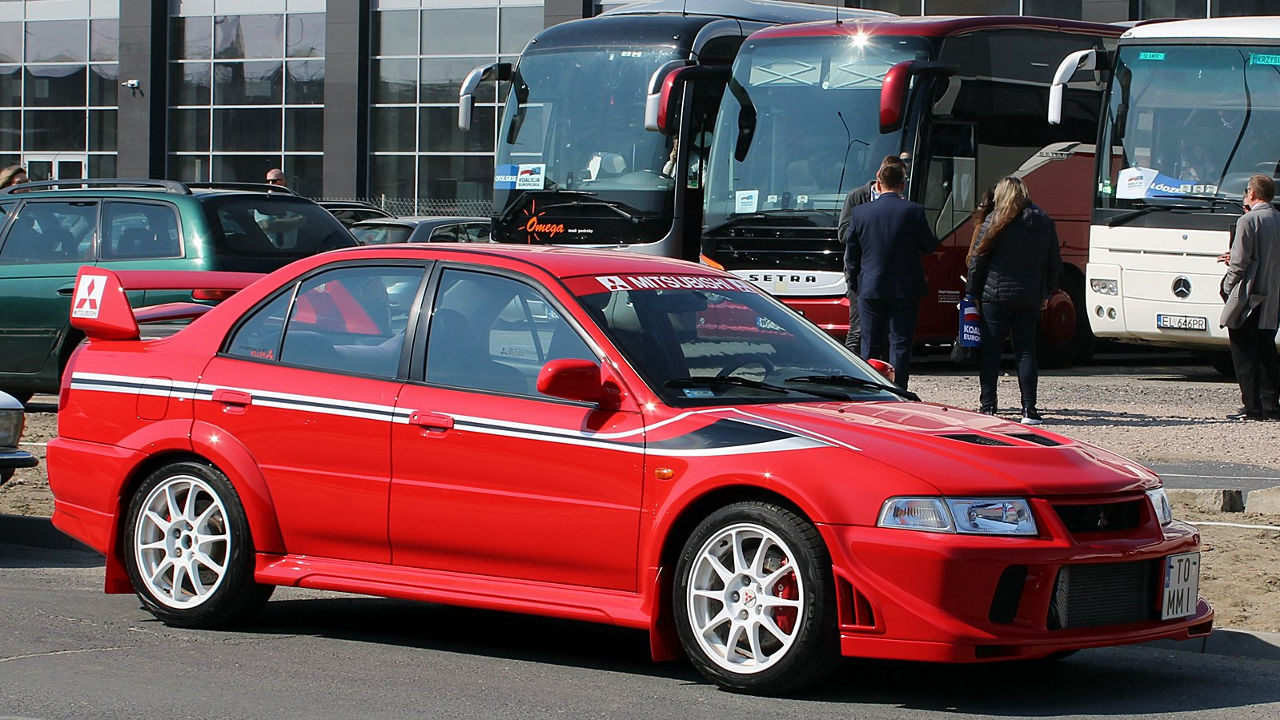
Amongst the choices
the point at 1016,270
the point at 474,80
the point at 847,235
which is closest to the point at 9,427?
the point at 847,235

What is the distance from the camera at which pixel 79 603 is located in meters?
8.01

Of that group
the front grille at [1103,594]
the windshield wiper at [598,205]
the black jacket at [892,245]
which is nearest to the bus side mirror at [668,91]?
the windshield wiper at [598,205]

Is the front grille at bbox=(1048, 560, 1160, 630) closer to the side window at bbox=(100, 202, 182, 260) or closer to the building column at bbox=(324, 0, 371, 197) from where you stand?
the side window at bbox=(100, 202, 182, 260)

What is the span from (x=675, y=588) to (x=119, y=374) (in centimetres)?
275

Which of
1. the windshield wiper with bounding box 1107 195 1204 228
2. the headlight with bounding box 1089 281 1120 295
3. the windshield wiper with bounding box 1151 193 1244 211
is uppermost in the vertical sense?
the windshield wiper with bounding box 1151 193 1244 211

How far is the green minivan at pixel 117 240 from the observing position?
1449cm

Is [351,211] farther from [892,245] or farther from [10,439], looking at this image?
[10,439]

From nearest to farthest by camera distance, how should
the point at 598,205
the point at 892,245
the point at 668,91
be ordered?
the point at 892,245 → the point at 668,91 → the point at 598,205

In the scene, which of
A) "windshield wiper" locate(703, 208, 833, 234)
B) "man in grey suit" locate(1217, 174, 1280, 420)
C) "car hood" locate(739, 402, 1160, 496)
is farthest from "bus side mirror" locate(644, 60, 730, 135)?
"car hood" locate(739, 402, 1160, 496)

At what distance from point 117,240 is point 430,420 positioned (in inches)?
344

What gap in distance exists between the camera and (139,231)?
14.7 m

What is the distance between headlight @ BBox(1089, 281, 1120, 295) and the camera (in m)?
18.8

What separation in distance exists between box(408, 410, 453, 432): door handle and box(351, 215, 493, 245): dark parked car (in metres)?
14.4

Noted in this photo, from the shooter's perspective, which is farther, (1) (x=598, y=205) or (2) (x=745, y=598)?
(1) (x=598, y=205)
